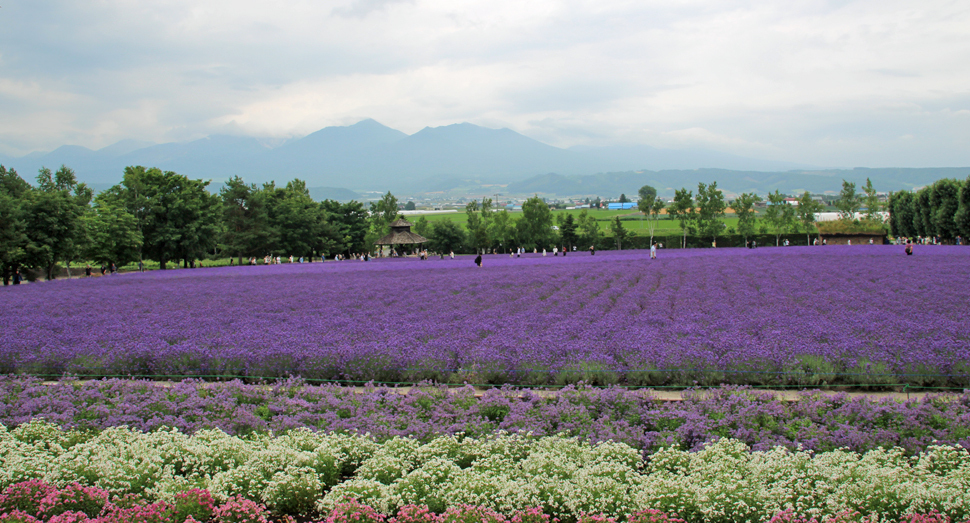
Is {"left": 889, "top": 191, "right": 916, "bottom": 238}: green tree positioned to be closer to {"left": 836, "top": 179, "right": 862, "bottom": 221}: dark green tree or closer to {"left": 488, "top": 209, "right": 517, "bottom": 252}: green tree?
{"left": 836, "top": 179, "right": 862, "bottom": 221}: dark green tree

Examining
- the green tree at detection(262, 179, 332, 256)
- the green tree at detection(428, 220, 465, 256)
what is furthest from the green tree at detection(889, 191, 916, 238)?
the green tree at detection(262, 179, 332, 256)

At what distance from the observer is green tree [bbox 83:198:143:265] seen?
5397cm

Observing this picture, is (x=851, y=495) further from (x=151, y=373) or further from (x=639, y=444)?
(x=151, y=373)

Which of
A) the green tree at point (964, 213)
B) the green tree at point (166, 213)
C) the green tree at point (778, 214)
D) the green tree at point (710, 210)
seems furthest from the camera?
the green tree at point (778, 214)

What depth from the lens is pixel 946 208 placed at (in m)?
77.8

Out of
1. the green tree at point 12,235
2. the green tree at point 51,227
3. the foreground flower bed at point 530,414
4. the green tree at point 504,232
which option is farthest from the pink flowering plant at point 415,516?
the green tree at point 504,232

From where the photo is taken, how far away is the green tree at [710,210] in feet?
317

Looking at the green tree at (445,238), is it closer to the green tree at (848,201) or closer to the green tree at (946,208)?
the green tree at (946,208)

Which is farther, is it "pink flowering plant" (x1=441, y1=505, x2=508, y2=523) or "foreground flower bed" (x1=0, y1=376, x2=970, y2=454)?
"foreground flower bed" (x1=0, y1=376, x2=970, y2=454)

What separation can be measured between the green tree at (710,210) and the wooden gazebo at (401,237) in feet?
163

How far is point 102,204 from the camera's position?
198 ft

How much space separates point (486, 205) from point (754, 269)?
87.4 metres

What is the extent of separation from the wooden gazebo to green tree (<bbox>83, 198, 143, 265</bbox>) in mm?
34042

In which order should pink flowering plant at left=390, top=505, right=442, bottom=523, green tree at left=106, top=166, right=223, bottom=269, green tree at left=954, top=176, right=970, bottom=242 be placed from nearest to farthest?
1. pink flowering plant at left=390, top=505, right=442, bottom=523
2. green tree at left=106, top=166, right=223, bottom=269
3. green tree at left=954, top=176, right=970, bottom=242
